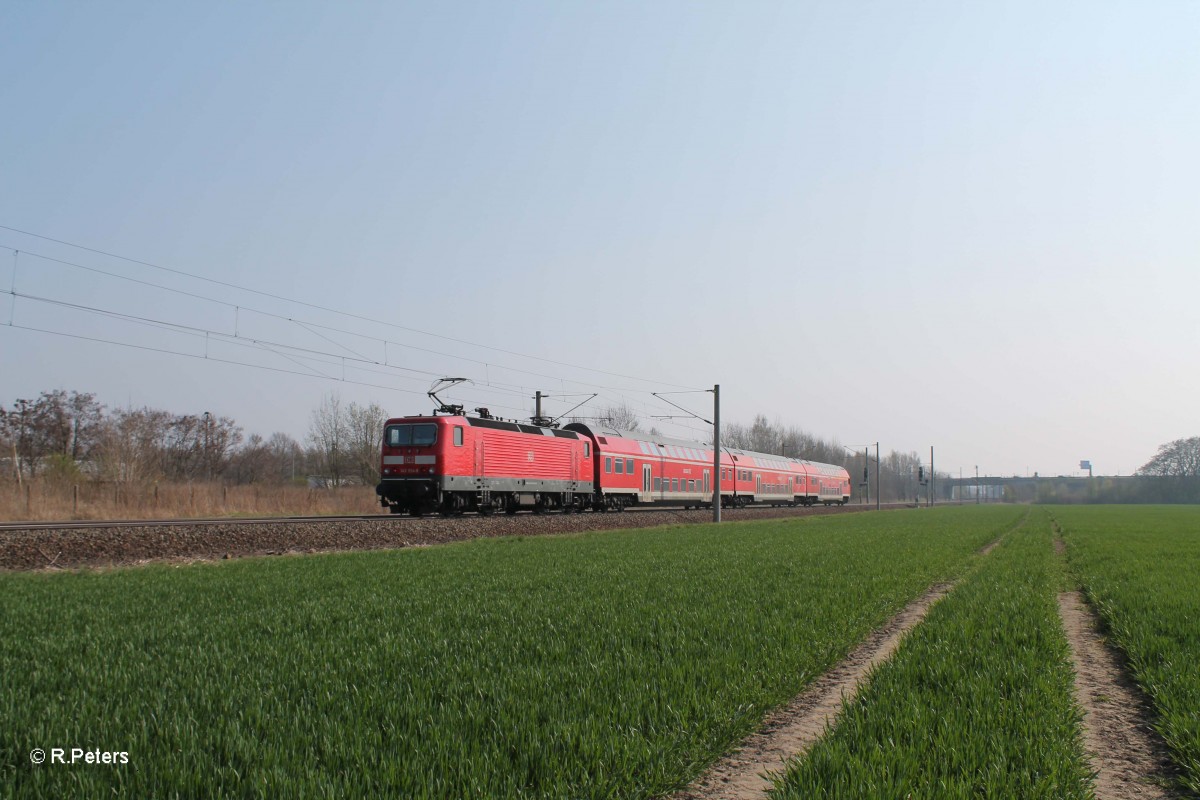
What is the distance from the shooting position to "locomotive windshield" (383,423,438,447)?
97.5 ft

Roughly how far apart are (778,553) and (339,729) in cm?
1644

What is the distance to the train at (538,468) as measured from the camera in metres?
30.0

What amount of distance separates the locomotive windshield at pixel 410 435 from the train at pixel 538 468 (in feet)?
0.12

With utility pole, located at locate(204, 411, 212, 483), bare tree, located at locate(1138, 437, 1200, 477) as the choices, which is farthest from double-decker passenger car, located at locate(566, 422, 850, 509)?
bare tree, located at locate(1138, 437, 1200, 477)

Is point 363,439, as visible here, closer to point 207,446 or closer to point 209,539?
point 207,446

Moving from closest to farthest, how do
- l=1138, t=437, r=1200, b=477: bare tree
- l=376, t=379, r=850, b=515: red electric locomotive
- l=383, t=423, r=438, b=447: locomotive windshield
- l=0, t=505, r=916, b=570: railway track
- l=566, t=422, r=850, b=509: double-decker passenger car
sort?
1. l=0, t=505, r=916, b=570: railway track
2. l=383, t=423, r=438, b=447: locomotive windshield
3. l=376, t=379, r=850, b=515: red electric locomotive
4. l=566, t=422, r=850, b=509: double-decker passenger car
5. l=1138, t=437, r=1200, b=477: bare tree

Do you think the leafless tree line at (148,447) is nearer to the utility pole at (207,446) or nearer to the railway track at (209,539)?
the utility pole at (207,446)

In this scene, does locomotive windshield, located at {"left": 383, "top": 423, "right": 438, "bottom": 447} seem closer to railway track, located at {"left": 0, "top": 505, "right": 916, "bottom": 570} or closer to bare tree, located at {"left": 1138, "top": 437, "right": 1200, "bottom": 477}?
railway track, located at {"left": 0, "top": 505, "right": 916, "bottom": 570}

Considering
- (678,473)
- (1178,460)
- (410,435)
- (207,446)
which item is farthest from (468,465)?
(1178,460)

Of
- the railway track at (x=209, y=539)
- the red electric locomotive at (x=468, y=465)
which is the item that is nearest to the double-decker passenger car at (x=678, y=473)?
the red electric locomotive at (x=468, y=465)

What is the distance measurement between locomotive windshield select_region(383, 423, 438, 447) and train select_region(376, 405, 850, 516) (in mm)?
37

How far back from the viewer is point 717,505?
3725 cm

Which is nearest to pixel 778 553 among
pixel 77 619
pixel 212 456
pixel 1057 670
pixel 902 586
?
pixel 902 586

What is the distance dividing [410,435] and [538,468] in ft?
22.7
